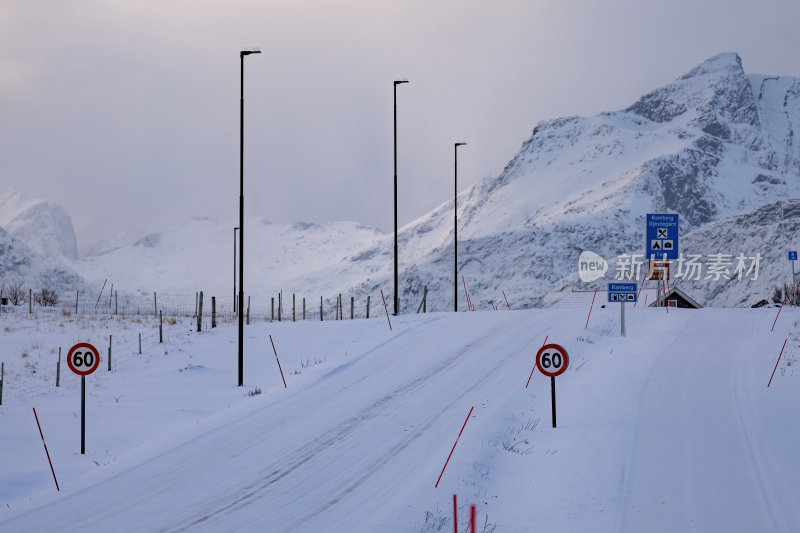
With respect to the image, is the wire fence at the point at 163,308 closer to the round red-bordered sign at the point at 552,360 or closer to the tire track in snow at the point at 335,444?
the tire track in snow at the point at 335,444

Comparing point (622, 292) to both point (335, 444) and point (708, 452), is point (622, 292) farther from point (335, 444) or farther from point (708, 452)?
point (335, 444)

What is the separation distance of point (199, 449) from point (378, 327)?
1518 cm

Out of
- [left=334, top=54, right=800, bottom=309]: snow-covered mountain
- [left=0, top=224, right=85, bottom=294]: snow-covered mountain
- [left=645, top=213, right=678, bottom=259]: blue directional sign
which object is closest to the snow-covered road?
[left=645, top=213, right=678, bottom=259]: blue directional sign

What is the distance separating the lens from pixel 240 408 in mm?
17125

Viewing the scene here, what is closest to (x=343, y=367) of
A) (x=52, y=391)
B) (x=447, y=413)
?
(x=447, y=413)

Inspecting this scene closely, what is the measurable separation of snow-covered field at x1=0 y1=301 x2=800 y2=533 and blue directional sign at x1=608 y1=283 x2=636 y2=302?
1503 mm

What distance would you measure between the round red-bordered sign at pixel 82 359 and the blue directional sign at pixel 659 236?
2102 cm

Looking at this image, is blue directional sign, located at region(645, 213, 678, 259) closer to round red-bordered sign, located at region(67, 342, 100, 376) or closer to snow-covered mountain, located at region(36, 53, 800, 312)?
round red-bordered sign, located at region(67, 342, 100, 376)

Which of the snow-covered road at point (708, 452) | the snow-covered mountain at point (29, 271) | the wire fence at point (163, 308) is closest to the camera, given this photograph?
the snow-covered road at point (708, 452)

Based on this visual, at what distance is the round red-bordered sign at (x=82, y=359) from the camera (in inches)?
562

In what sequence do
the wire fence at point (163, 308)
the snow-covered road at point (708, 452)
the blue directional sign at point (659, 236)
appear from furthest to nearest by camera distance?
the wire fence at point (163, 308), the blue directional sign at point (659, 236), the snow-covered road at point (708, 452)

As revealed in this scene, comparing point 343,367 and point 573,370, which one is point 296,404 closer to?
point 343,367

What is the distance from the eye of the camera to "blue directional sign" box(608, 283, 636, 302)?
977 inches

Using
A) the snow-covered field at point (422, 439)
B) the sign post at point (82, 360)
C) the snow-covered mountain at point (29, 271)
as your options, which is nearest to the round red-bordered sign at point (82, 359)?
the sign post at point (82, 360)
